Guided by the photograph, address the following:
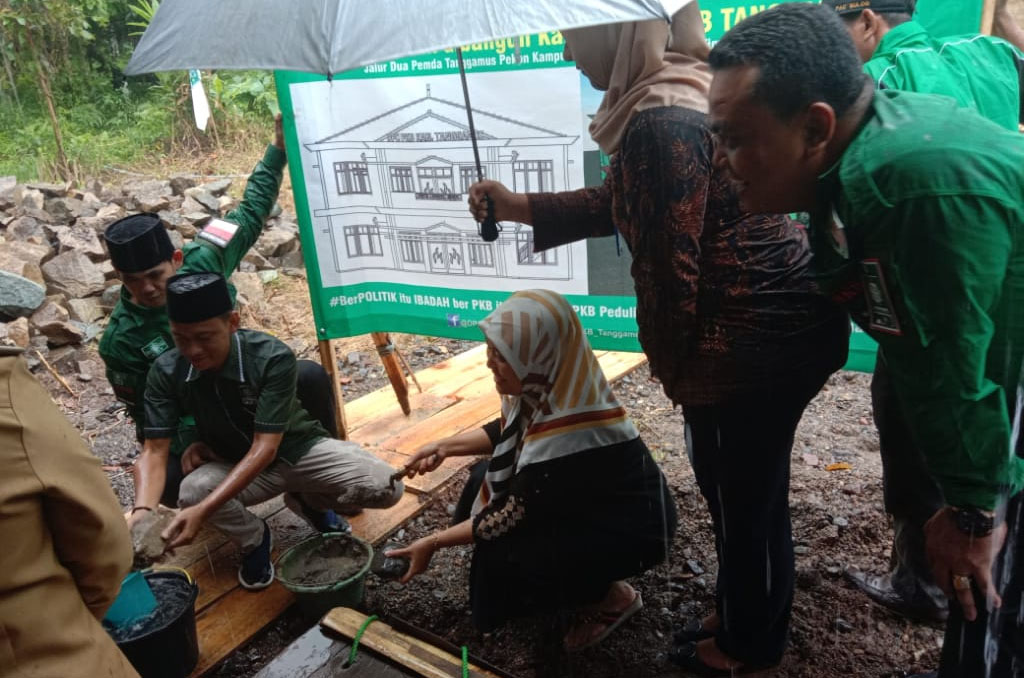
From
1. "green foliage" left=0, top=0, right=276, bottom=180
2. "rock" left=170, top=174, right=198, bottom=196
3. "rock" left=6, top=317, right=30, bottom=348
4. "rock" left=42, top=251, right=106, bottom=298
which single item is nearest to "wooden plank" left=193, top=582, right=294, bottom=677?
"rock" left=6, top=317, right=30, bottom=348

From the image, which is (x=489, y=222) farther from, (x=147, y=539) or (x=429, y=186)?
(x=147, y=539)

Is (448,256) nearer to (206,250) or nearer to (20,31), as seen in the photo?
(206,250)

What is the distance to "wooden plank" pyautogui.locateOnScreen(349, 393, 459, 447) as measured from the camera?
4172mm

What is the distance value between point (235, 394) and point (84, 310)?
4.39 m

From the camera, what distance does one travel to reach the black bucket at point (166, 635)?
226 centimetres

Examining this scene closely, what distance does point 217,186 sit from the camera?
852cm

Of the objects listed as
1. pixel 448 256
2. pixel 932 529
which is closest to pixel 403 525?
pixel 448 256

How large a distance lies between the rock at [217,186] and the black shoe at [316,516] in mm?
6249

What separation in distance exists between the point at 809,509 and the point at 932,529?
6.05 ft

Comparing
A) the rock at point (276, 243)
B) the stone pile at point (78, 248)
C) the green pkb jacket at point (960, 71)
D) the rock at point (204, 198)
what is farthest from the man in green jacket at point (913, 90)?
the rock at point (204, 198)

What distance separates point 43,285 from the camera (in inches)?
247

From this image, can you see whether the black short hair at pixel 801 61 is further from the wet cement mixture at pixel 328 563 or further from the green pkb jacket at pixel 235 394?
the wet cement mixture at pixel 328 563

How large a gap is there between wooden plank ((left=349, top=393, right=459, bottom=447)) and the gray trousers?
3.34 ft

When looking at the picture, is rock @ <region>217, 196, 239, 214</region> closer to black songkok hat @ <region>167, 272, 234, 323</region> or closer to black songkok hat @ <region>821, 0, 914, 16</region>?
black songkok hat @ <region>167, 272, 234, 323</region>
